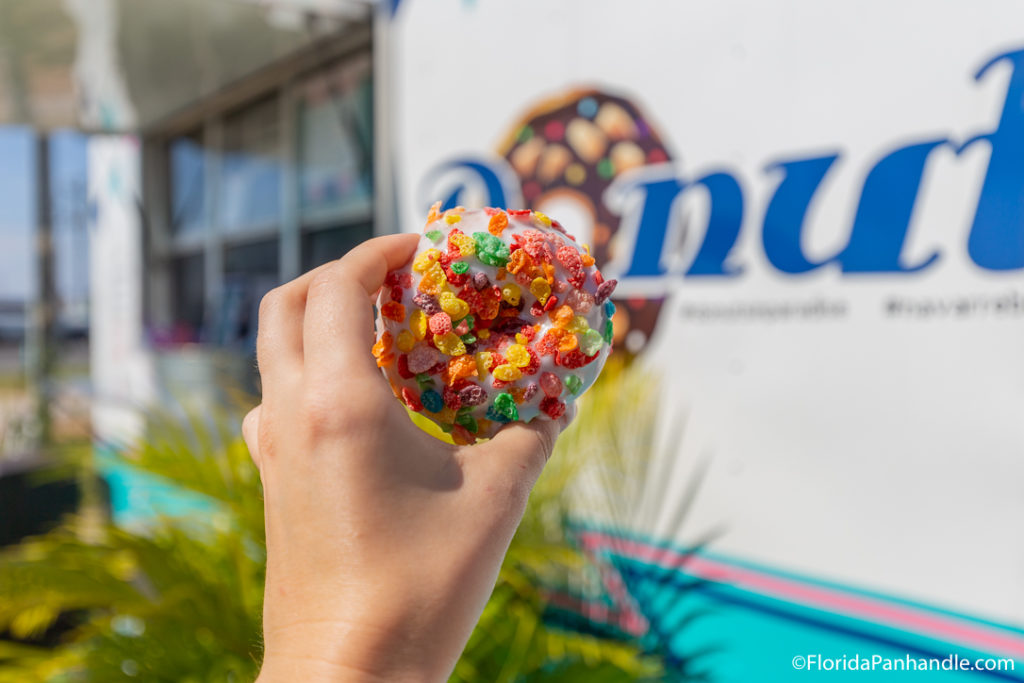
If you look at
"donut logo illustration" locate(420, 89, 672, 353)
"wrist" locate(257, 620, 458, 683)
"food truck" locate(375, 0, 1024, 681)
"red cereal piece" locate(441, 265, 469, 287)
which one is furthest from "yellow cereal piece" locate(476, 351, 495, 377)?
"donut logo illustration" locate(420, 89, 672, 353)

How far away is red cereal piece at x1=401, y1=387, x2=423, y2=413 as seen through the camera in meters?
1.13

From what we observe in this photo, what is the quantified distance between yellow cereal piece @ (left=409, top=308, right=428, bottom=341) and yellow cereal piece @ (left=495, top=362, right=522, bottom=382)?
0.39ft

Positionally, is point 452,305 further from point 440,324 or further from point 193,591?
point 193,591

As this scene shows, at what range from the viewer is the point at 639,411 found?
3.11 meters

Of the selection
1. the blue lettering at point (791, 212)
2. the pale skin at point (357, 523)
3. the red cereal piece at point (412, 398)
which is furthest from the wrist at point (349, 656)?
the blue lettering at point (791, 212)

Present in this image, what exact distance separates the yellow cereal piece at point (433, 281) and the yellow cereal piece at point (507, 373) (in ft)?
Result: 0.46

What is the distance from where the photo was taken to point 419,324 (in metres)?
1.10

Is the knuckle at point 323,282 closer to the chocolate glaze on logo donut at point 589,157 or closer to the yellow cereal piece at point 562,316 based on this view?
the yellow cereal piece at point 562,316

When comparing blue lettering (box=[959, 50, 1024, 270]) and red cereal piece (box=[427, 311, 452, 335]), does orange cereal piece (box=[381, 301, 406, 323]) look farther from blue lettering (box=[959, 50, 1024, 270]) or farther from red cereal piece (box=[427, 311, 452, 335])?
blue lettering (box=[959, 50, 1024, 270])

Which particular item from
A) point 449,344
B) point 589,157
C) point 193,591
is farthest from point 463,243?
point 589,157

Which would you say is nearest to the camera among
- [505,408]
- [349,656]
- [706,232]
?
[349,656]

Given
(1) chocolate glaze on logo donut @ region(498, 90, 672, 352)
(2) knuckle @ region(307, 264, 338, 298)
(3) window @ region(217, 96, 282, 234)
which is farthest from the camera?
(3) window @ region(217, 96, 282, 234)

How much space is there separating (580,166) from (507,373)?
8.11ft

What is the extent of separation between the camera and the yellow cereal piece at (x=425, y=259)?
43.3 inches
